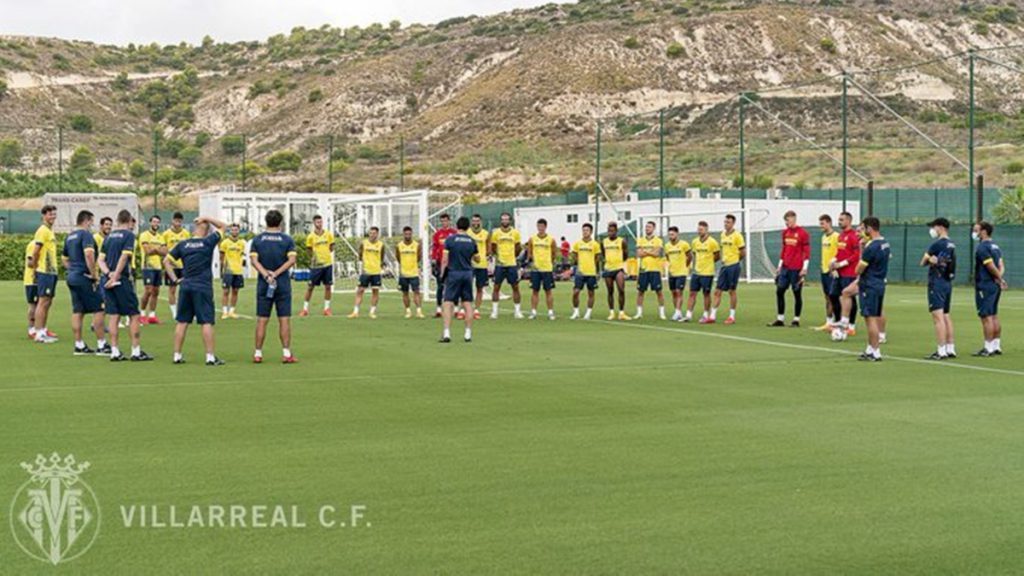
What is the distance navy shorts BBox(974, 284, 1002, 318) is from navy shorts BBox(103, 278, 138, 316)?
1099cm

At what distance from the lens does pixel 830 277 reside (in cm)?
2055

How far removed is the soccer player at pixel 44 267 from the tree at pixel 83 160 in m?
63.9

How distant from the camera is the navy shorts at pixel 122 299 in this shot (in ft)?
55.3

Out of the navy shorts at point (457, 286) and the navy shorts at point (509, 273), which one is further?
the navy shorts at point (509, 273)

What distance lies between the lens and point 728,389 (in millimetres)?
13633

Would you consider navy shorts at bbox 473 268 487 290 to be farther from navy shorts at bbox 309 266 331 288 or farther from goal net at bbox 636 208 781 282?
goal net at bbox 636 208 781 282

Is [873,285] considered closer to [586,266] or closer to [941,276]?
[941,276]

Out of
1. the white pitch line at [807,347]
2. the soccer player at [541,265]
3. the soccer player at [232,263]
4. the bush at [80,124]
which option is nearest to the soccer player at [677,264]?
the white pitch line at [807,347]

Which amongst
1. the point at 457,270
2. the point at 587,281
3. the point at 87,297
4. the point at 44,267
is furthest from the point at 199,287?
the point at 587,281

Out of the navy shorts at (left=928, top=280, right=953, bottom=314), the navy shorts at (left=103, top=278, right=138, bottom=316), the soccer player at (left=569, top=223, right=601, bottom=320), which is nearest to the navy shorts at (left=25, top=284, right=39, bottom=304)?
the navy shorts at (left=103, top=278, right=138, bottom=316)

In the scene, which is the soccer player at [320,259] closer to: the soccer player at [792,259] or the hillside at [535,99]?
the soccer player at [792,259]

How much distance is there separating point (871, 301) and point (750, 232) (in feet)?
93.8

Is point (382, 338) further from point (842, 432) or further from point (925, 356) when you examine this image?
point (842, 432)

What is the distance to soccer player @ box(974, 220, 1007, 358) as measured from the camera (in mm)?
16562
